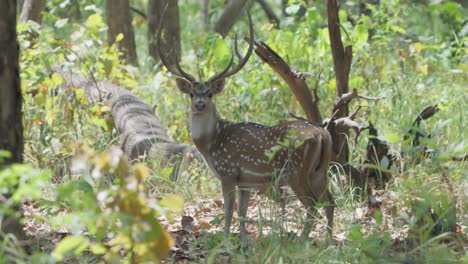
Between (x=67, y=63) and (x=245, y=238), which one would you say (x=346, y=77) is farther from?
(x=67, y=63)

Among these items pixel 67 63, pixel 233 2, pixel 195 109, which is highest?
pixel 233 2

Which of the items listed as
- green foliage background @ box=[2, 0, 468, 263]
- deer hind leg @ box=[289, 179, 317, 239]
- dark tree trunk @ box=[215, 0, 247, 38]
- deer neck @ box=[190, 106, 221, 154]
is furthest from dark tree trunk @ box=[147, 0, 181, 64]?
deer hind leg @ box=[289, 179, 317, 239]

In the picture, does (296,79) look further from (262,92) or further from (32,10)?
(32,10)

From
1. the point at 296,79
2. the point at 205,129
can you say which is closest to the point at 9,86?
the point at 205,129

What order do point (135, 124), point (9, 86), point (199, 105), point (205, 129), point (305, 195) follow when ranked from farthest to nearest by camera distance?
1. point (135, 124)
2. point (205, 129)
3. point (199, 105)
4. point (305, 195)
5. point (9, 86)

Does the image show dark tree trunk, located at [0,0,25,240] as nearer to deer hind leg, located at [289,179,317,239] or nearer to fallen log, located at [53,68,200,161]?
deer hind leg, located at [289,179,317,239]

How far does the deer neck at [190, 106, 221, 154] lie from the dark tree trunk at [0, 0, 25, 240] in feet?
9.09

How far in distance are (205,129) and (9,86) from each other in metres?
2.93

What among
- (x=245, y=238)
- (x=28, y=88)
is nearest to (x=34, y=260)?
(x=245, y=238)

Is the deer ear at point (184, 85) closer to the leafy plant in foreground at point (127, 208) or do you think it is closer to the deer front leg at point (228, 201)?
the deer front leg at point (228, 201)

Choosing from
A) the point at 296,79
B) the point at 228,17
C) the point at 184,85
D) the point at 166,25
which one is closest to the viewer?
the point at 184,85

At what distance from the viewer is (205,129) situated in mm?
7605

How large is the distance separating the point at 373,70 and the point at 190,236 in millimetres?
5451

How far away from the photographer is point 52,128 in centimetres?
915
